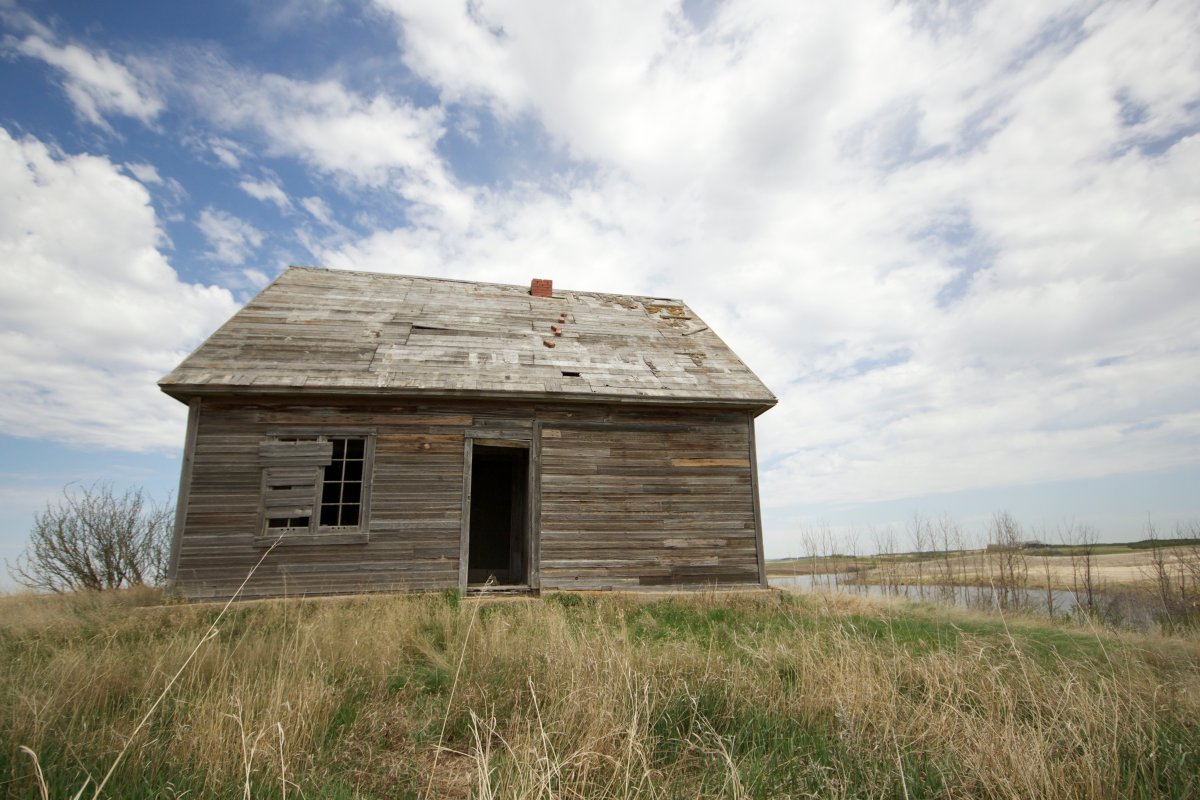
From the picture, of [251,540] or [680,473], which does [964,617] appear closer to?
[680,473]

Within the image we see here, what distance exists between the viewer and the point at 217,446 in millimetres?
8859

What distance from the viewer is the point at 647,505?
10.1 m

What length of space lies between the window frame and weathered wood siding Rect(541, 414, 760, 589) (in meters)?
2.81

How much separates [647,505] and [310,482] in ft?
18.1

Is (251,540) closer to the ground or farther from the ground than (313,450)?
closer to the ground

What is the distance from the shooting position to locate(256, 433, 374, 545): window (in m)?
8.82

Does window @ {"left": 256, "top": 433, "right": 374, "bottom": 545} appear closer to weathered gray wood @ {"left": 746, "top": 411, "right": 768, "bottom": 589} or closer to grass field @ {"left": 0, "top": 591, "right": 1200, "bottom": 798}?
grass field @ {"left": 0, "top": 591, "right": 1200, "bottom": 798}

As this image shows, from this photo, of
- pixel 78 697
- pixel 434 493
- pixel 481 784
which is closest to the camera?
pixel 481 784

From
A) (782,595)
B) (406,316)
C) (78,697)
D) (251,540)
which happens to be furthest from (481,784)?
(406,316)

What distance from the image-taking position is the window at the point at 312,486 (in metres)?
8.82

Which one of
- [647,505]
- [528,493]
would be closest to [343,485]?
[528,493]

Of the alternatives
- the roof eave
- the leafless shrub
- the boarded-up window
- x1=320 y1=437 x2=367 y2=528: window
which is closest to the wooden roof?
the roof eave

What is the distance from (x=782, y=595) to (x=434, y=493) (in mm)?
6227

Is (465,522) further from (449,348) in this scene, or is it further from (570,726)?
(570,726)
